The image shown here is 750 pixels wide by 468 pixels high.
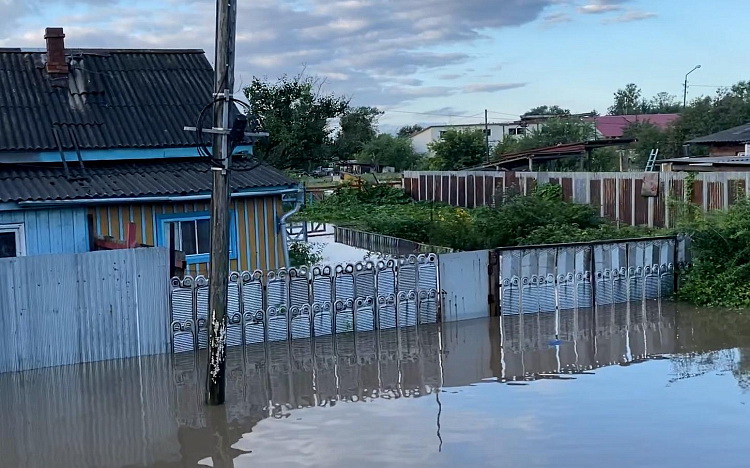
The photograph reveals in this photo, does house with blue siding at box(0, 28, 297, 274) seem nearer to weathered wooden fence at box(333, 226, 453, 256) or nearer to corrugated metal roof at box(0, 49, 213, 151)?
corrugated metal roof at box(0, 49, 213, 151)

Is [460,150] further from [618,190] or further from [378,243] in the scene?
[378,243]

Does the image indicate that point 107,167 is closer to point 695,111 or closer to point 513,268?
point 513,268

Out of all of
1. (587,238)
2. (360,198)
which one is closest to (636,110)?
(360,198)

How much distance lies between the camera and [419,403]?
9.79m

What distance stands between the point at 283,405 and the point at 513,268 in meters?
5.61

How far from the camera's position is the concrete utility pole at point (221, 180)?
29.8 feet

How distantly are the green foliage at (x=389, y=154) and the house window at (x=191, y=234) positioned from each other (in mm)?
64591

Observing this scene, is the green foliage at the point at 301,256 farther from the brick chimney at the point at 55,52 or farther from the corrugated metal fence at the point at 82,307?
the corrugated metal fence at the point at 82,307

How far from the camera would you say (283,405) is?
9883 millimetres

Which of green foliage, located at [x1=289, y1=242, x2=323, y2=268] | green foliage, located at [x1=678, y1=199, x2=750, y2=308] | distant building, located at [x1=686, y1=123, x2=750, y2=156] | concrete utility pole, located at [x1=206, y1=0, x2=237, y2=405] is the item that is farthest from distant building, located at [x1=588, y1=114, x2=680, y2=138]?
concrete utility pole, located at [x1=206, y1=0, x2=237, y2=405]

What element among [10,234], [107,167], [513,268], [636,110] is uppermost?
[636,110]

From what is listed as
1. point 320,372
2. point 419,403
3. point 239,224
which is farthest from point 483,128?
point 419,403

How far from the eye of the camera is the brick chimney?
1652 cm

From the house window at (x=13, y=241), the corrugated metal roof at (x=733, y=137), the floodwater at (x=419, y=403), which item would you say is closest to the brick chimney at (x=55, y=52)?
the house window at (x=13, y=241)
